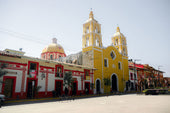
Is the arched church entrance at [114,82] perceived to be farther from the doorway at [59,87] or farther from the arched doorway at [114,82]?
the doorway at [59,87]

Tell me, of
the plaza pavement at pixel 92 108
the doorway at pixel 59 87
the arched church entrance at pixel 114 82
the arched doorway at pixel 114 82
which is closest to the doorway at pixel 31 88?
the doorway at pixel 59 87

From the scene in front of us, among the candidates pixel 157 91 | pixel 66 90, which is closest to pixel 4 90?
pixel 66 90

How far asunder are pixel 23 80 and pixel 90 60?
50.9 feet

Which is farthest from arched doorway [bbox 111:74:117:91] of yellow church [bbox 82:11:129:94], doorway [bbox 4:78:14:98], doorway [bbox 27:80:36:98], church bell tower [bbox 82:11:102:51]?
doorway [bbox 4:78:14:98]

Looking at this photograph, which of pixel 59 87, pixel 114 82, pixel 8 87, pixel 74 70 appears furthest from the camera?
pixel 114 82

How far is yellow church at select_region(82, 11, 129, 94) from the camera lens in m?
28.9

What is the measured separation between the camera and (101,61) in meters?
30.3

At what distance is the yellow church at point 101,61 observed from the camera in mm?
28934

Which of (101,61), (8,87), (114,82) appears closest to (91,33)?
(101,61)

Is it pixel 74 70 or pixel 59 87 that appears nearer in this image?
pixel 59 87

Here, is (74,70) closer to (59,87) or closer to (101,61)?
(59,87)

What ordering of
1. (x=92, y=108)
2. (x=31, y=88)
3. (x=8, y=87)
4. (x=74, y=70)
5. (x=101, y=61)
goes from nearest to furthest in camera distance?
(x=92, y=108)
(x=8, y=87)
(x=31, y=88)
(x=74, y=70)
(x=101, y=61)

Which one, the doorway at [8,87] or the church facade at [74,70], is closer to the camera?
the doorway at [8,87]

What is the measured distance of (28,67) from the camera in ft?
58.0
